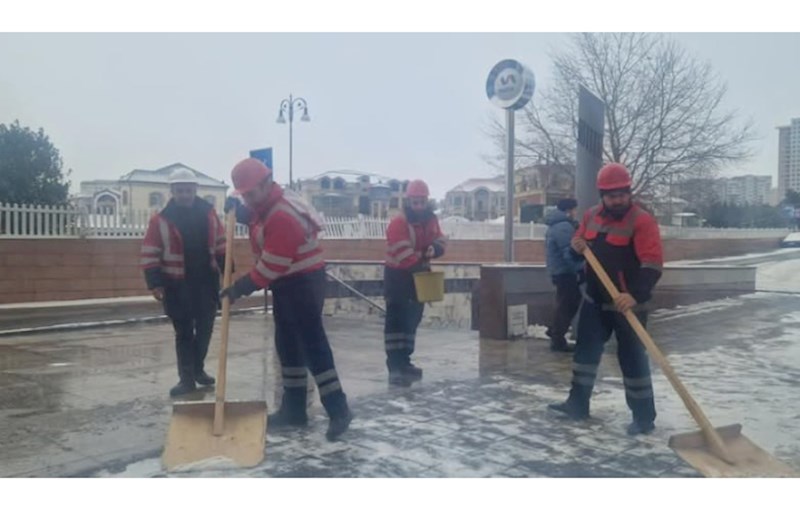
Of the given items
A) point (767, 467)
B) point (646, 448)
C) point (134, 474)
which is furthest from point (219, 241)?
point (767, 467)

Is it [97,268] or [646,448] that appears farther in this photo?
[97,268]

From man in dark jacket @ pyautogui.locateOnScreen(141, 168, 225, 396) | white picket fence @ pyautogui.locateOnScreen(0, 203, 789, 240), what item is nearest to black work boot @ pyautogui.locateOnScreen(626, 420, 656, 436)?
man in dark jacket @ pyautogui.locateOnScreen(141, 168, 225, 396)

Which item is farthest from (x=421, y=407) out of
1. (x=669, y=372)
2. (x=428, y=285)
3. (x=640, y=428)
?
(x=669, y=372)

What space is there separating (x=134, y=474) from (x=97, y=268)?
7.45m

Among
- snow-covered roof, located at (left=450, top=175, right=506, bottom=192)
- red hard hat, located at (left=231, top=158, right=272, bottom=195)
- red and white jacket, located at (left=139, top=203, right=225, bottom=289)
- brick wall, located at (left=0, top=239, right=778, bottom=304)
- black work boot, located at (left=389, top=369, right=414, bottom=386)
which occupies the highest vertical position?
snow-covered roof, located at (left=450, top=175, right=506, bottom=192)

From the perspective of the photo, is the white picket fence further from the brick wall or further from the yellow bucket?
the yellow bucket

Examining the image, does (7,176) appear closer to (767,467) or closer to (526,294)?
(526,294)

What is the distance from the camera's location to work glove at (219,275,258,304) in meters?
4.38

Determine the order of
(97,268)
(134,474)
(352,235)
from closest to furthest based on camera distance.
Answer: (134,474) → (352,235) → (97,268)

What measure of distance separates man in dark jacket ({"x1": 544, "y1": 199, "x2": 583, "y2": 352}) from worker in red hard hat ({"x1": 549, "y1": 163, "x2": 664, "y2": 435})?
2.28 m

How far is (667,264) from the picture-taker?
353 inches

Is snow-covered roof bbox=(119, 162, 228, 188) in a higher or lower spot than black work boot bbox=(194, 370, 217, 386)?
higher

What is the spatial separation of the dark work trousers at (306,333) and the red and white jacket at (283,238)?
101 mm

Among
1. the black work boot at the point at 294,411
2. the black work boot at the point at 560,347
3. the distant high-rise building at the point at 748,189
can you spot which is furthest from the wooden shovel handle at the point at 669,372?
the distant high-rise building at the point at 748,189
